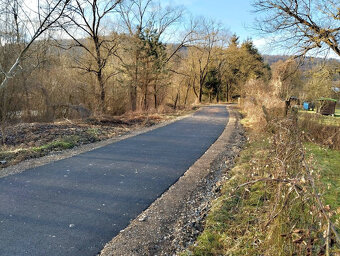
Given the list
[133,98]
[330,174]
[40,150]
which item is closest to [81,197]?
[40,150]

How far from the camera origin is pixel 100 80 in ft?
59.3

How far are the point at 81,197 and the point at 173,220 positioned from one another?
177 cm

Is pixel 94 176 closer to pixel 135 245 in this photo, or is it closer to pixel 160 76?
pixel 135 245

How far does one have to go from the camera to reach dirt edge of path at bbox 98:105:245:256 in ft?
9.93

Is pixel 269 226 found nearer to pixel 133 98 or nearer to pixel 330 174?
pixel 330 174

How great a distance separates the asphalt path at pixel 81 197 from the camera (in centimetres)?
309

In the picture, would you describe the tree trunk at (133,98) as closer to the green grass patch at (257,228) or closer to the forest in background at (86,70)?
the forest in background at (86,70)

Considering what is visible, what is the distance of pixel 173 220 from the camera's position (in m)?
3.72

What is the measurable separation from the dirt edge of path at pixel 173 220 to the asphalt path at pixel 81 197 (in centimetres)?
18

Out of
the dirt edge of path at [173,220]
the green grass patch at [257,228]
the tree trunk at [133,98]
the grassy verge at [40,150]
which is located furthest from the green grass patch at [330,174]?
the tree trunk at [133,98]

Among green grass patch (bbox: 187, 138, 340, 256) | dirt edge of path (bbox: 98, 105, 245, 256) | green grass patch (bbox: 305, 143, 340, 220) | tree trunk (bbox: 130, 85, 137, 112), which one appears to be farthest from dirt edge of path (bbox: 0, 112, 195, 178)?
tree trunk (bbox: 130, 85, 137, 112)

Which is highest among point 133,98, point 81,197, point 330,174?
point 133,98

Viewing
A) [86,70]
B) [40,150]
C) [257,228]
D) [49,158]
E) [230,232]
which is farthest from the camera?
[86,70]

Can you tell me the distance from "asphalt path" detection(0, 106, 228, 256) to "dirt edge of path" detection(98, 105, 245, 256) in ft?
0.61
